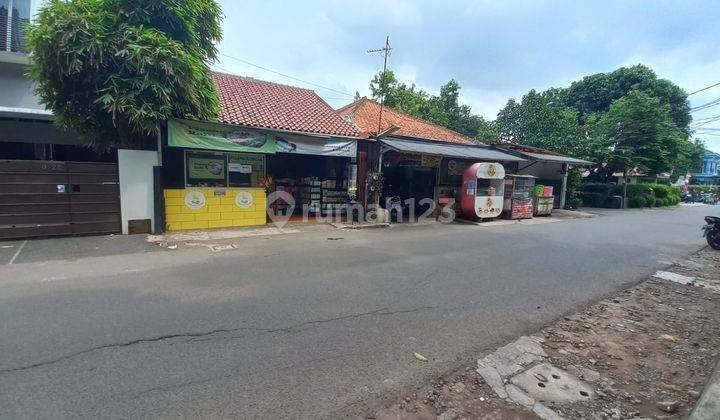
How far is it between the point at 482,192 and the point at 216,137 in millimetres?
10612

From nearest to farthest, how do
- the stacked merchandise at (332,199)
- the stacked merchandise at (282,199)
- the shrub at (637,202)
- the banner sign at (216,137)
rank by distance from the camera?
the banner sign at (216,137) < the stacked merchandise at (282,199) < the stacked merchandise at (332,199) < the shrub at (637,202)

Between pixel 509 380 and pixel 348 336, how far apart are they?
166 cm

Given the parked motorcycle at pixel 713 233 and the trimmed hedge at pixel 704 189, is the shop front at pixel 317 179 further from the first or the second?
the trimmed hedge at pixel 704 189

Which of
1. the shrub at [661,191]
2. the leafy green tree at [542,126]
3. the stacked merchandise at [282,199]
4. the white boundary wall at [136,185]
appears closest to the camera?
the white boundary wall at [136,185]

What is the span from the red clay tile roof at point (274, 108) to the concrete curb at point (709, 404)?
10.7 meters

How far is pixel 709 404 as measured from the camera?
279cm

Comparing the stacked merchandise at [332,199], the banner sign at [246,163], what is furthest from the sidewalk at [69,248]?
the stacked merchandise at [332,199]

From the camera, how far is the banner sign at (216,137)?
9.41 meters

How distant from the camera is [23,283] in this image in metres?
5.22

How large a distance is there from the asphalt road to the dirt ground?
0.28 metres

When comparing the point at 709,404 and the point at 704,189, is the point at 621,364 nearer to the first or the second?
the point at 709,404

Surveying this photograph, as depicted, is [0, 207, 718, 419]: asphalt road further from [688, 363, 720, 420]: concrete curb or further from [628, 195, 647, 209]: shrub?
[628, 195, 647, 209]: shrub

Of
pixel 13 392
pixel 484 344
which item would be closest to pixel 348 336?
pixel 484 344

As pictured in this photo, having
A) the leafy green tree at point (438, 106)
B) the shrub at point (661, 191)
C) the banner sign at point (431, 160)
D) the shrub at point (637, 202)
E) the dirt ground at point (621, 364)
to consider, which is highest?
the leafy green tree at point (438, 106)
